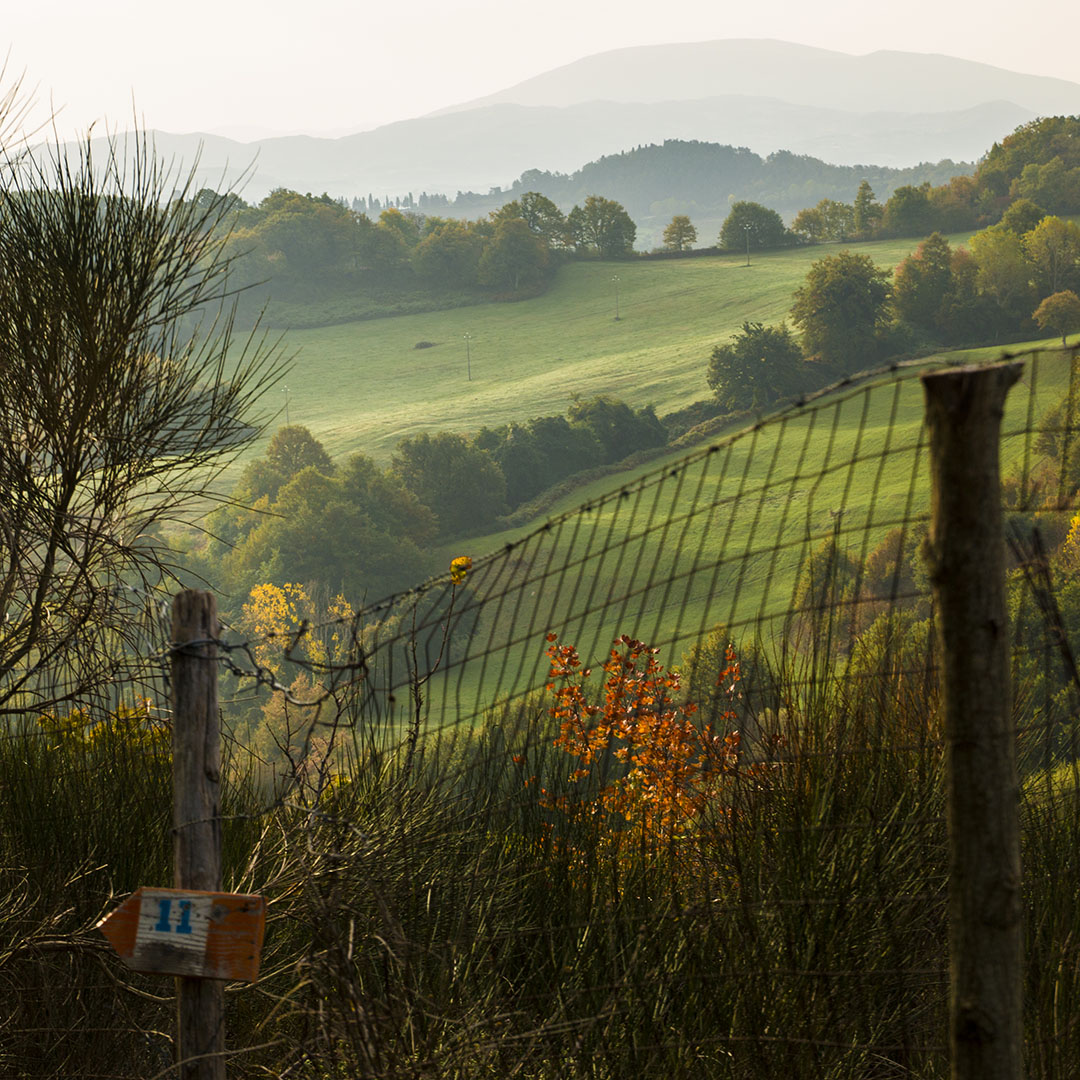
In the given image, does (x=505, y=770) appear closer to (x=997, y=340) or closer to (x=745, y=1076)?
(x=745, y=1076)

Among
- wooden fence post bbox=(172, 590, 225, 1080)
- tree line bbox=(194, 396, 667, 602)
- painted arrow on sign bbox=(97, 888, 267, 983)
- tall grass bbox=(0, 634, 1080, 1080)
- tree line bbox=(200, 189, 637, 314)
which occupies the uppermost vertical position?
tree line bbox=(200, 189, 637, 314)

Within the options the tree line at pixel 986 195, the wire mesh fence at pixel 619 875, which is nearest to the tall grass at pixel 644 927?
the wire mesh fence at pixel 619 875

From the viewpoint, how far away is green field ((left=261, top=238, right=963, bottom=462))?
7281 cm

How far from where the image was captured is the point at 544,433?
66.9 meters

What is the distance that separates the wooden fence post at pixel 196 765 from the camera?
2240mm

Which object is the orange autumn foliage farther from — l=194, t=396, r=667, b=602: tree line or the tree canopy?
the tree canopy

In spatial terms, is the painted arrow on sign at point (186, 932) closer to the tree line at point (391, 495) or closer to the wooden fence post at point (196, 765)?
the wooden fence post at point (196, 765)

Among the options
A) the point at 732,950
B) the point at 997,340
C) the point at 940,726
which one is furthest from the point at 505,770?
the point at 997,340

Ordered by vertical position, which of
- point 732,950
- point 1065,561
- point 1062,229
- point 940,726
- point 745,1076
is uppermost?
point 1062,229

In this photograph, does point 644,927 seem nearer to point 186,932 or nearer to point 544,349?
point 186,932

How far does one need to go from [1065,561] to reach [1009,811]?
105 ft

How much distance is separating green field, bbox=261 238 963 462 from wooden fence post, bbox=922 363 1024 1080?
67.3m

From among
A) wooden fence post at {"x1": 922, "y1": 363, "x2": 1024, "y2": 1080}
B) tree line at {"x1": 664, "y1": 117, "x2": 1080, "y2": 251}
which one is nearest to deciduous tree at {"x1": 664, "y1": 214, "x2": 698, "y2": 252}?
tree line at {"x1": 664, "y1": 117, "x2": 1080, "y2": 251}

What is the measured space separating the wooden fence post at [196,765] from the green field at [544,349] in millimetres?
66323
